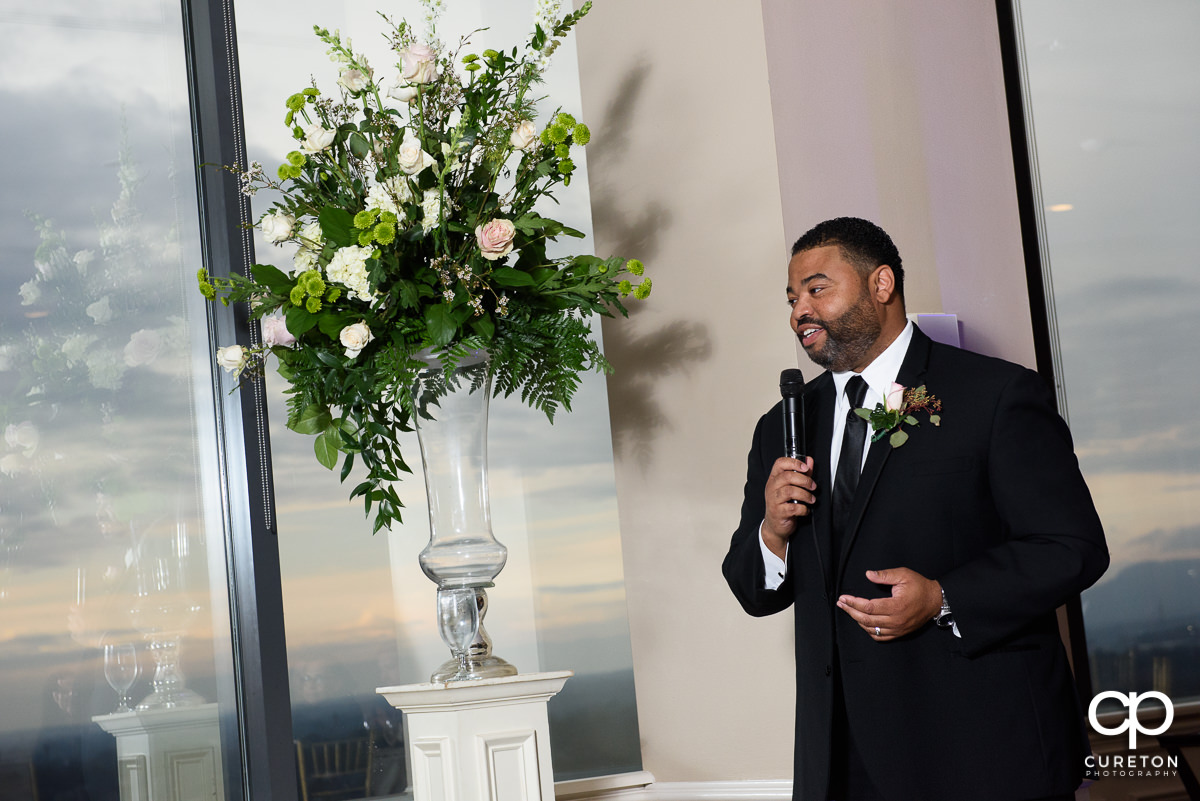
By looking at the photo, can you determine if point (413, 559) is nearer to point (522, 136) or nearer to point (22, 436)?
point (22, 436)

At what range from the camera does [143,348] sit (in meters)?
3.03

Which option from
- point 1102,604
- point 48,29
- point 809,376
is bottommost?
point 1102,604

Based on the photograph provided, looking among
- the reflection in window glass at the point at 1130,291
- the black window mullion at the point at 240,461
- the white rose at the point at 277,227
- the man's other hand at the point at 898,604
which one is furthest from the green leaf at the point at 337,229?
the reflection in window glass at the point at 1130,291

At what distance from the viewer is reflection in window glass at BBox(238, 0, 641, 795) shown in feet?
10.7

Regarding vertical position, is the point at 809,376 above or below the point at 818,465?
above

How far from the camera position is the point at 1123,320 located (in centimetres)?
330

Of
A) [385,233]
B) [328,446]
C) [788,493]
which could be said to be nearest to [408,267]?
[385,233]

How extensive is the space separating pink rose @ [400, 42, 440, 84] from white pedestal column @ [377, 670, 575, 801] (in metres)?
1.36

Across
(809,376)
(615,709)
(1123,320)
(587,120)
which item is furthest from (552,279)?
(1123,320)

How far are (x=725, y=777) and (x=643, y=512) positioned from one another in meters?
0.80

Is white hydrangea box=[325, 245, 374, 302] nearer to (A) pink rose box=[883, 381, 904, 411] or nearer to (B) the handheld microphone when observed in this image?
(B) the handheld microphone

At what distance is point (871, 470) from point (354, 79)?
4.92 ft

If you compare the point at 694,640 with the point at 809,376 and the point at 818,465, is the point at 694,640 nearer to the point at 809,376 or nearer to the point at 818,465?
the point at 809,376

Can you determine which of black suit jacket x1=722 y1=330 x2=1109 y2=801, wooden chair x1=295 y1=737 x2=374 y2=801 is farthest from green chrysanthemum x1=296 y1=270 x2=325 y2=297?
wooden chair x1=295 y1=737 x2=374 y2=801
